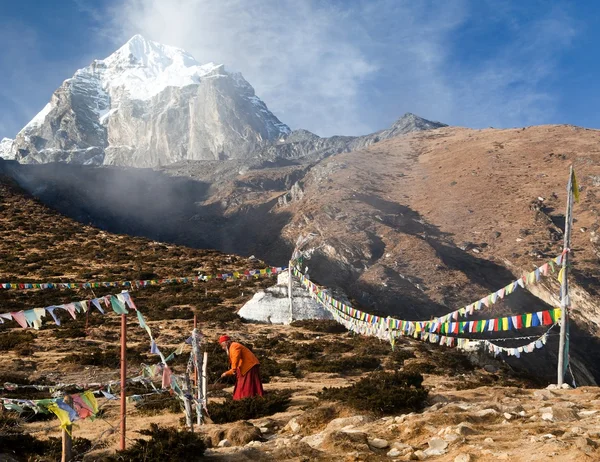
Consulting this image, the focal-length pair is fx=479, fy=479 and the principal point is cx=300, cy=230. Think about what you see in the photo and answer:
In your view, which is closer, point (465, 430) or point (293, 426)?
point (465, 430)

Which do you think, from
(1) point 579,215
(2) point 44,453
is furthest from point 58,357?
(1) point 579,215

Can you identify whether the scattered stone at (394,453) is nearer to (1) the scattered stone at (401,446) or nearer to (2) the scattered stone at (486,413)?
(1) the scattered stone at (401,446)

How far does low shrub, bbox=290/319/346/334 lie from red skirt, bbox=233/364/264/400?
1152 centimetres

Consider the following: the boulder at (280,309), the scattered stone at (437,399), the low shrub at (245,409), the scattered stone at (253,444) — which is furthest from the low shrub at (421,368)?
the scattered stone at (253,444)

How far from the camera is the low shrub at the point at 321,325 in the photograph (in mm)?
22094

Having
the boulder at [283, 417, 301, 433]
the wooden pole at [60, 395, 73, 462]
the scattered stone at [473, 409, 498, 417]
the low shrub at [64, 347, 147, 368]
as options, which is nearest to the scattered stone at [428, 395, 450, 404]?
the scattered stone at [473, 409, 498, 417]

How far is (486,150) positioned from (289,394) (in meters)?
73.8

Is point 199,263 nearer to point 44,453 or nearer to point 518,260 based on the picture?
point 44,453

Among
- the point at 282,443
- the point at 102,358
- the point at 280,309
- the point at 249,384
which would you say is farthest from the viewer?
the point at 280,309

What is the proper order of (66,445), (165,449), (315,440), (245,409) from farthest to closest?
(245,409)
(315,440)
(165,449)
(66,445)

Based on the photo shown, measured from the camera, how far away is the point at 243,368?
10148mm

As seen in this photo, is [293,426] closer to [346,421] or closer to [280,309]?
[346,421]

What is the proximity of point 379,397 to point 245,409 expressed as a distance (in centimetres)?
265

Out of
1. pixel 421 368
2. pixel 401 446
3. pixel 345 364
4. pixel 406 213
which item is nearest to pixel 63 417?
pixel 401 446
